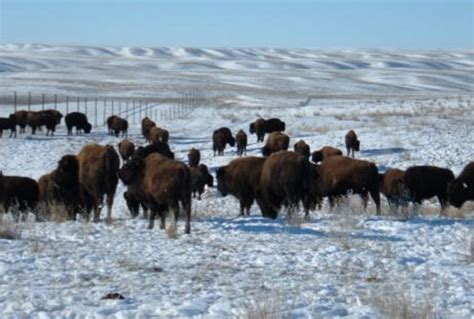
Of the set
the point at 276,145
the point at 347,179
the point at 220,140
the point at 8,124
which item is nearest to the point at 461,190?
the point at 347,179

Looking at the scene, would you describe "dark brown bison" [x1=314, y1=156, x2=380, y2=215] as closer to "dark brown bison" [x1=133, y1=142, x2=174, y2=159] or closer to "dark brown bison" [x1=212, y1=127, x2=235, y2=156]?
"dark brown bison" [x1=133, y1=142, x2=174, y2=159]

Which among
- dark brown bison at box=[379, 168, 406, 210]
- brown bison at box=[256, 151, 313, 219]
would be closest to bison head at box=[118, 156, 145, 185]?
brown bison at box=[256, 151, 313, 219]

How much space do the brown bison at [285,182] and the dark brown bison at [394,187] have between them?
212 centimetres

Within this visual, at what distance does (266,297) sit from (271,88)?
10119cm

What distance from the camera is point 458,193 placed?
1681 cm

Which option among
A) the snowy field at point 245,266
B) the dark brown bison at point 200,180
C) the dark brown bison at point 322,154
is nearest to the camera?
the snowy field at point 245,266

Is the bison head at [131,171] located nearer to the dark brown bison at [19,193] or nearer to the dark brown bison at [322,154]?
the dark brown bison at [19,193]

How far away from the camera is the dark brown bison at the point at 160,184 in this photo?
13.9m

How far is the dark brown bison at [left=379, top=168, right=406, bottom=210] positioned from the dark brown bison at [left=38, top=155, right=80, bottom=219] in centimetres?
607

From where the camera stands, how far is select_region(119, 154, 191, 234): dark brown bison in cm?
1388

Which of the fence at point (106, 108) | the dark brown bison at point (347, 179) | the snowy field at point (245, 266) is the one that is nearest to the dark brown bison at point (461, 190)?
the snowy field at point (245, 266)

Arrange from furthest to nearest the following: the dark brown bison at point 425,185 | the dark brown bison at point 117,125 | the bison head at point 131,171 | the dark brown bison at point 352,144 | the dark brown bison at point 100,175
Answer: the dark brown bison at point 117,125 → the dark brown bison at point 352,144 → the dark brown bison at point 425,185 → the dark brown bison at point 100,175 → the bison head at point 131,171

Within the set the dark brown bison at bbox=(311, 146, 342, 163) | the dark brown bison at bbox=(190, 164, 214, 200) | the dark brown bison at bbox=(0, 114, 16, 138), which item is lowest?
the dark brown bison at bbox=(190, 164, 214, 200)

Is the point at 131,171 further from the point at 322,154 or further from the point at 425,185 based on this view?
the point at 322,154
